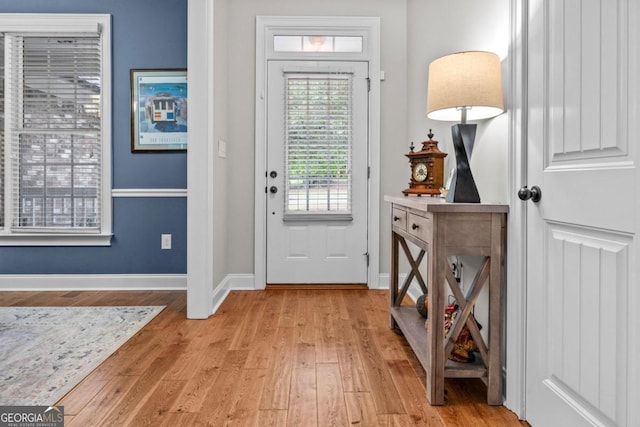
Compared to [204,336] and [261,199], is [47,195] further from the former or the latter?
[204,336]

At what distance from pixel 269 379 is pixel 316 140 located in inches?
88.0

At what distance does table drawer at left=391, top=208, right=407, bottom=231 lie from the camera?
224 centimetres

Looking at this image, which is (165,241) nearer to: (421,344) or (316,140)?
(316,140)

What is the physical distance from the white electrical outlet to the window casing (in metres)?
0.45

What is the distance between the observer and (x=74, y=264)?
3.56m

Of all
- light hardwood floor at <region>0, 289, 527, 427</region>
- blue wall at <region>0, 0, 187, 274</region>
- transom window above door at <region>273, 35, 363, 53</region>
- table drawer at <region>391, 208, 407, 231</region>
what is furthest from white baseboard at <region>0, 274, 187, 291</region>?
transom window above door at <region>273, 35, 363, 53</region>

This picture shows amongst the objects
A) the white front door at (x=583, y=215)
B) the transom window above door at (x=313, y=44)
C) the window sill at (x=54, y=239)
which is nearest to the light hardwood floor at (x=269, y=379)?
the white front door at (x=583, y=215)

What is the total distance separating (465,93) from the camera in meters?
1.70

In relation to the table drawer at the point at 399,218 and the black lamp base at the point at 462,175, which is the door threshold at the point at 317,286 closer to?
the table drawer at the point at 399,218

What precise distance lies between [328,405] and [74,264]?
2897mm

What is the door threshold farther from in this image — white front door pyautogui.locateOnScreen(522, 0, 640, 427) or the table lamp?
white front door pyautogui.locateOnScreen(522, 0, 640, 427)

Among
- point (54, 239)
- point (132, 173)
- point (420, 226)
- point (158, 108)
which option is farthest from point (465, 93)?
point (54, 239)

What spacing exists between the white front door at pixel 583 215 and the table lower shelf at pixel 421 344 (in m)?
0.22

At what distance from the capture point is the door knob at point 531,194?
58.8 inches
